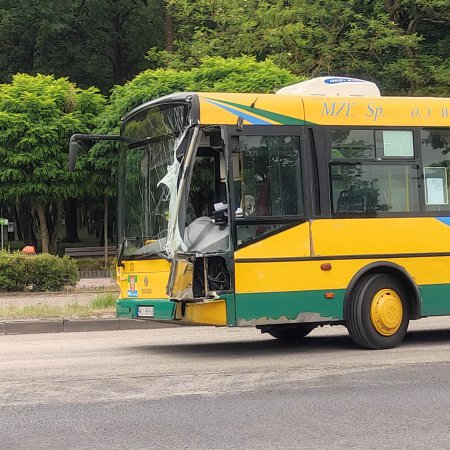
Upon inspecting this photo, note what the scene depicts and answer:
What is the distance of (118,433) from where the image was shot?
6.28 m

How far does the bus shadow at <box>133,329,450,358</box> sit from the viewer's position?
10656 millimetres

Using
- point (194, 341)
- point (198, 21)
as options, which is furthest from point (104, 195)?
point (194, 341)

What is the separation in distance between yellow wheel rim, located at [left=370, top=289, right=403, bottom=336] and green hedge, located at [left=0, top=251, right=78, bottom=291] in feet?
34.9

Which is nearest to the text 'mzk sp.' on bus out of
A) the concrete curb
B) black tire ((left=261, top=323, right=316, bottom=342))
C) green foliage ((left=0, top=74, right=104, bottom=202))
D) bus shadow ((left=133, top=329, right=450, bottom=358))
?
bus shadow ((left=133, top=329, right=450, bottom=358))

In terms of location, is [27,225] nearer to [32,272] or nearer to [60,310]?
[32,272]

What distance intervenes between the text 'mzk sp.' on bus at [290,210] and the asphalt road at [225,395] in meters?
0.68

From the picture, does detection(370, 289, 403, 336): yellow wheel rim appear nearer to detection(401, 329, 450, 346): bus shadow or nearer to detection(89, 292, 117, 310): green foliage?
detection(401, 329, 450, 346): bus shadow

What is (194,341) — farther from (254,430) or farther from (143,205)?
(254,430)

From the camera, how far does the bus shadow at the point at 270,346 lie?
1066 centimetres

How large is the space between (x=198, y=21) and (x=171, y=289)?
25.2 metres

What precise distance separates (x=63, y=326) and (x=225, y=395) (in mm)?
6931

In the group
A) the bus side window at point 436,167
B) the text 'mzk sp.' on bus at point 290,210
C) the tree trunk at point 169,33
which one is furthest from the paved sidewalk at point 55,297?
the tree trunk at point 169,33

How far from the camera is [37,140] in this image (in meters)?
A: 27.7

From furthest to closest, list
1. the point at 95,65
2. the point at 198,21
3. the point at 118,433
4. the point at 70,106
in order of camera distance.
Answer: the point at 95,65, the point at 198,21, the point at 70,106, the point at 118,433
